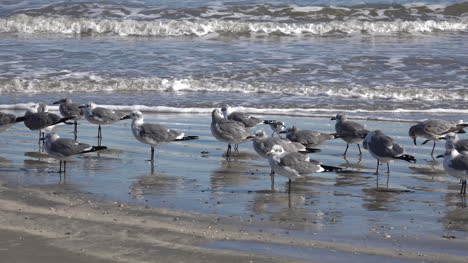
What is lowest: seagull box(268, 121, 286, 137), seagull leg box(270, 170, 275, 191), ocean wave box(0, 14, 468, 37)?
seagull leg box(270, 170, 275, 191)

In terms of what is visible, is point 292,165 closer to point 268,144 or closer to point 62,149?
point 268,144

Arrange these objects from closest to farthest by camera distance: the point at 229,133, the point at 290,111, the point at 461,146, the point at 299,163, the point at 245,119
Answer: the point at 299,163 → the point at 461,146 → the point at 229,133 → the point at 245,119 → the point at 290,111

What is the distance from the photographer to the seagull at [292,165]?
29.5 feet

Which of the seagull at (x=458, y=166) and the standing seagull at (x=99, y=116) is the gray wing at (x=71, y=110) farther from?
the seagull at (x=458, y=166)

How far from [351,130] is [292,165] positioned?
96.4 inches

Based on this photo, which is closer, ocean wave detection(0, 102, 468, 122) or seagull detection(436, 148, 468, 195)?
seagull detection(436, 148, 468, 195)

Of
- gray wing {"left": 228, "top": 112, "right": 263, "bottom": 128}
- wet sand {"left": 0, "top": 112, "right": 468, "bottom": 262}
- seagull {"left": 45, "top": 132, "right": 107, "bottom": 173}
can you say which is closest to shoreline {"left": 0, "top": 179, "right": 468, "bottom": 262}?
wet sand {"left": 0, "top": 112, "right": 468, "bottom": 262}

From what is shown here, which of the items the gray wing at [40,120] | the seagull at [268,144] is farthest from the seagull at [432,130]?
the gray wing at [40,120]

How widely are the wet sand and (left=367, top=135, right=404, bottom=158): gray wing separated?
285 millimetres

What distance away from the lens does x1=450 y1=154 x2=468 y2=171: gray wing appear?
29.2 feet

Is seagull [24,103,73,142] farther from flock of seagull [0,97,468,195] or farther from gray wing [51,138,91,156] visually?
gray wing [51,138,91,156]

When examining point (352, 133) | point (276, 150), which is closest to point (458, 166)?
point (276, 150)

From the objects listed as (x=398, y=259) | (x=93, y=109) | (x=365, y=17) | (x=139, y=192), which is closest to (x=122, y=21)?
(x=365, y=17)

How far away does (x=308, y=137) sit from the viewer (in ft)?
36.4
